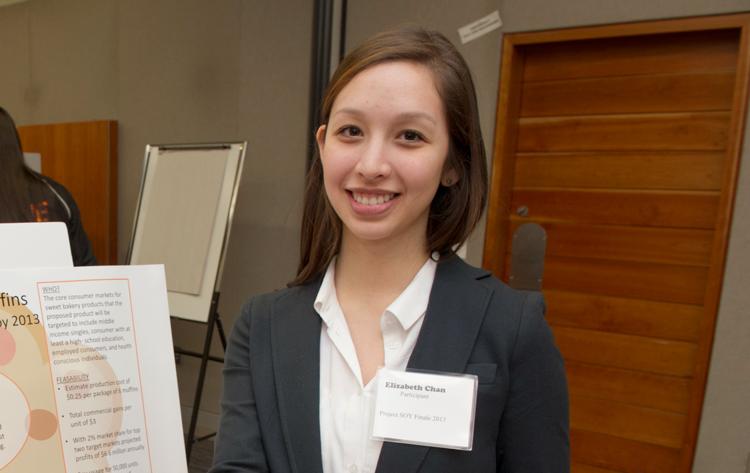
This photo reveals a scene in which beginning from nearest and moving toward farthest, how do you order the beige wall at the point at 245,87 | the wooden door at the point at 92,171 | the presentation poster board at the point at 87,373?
the presentation poster board at the point at 87,373 < the beige wall at the point at 245,87 < the wooden door at the point at 92,171

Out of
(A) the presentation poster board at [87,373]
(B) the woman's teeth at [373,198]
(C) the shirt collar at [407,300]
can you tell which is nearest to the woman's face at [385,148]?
(B) the woman's teeth at [373,198]

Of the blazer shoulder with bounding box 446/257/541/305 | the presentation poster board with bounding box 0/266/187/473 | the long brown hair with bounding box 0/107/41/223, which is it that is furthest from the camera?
the long brown hair with bounding box 0/107/41/223

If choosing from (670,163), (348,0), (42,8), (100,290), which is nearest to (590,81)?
(670,163)

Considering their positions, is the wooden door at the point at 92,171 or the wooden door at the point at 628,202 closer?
the wooden door at the point at 628,202

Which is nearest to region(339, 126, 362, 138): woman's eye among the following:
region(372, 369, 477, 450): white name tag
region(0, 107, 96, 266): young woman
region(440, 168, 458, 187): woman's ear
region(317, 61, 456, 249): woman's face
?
region(317, 61, 456, 249): woman's face

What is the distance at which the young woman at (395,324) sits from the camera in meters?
0.78

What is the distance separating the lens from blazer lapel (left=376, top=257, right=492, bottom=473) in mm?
767

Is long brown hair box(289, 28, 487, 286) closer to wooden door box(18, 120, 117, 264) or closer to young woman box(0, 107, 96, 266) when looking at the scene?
young woman box(0, 107, 96, 266)

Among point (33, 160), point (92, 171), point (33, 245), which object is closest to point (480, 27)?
point (33, 245)

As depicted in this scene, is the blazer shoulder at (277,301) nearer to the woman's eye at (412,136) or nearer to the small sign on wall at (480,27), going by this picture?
the woman's eye at (412,136)

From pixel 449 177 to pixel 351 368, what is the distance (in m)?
0.37

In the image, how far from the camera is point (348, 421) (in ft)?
2.70

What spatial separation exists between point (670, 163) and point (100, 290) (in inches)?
87.8

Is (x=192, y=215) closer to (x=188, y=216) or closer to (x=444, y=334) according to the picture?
(x=188, y=216)
